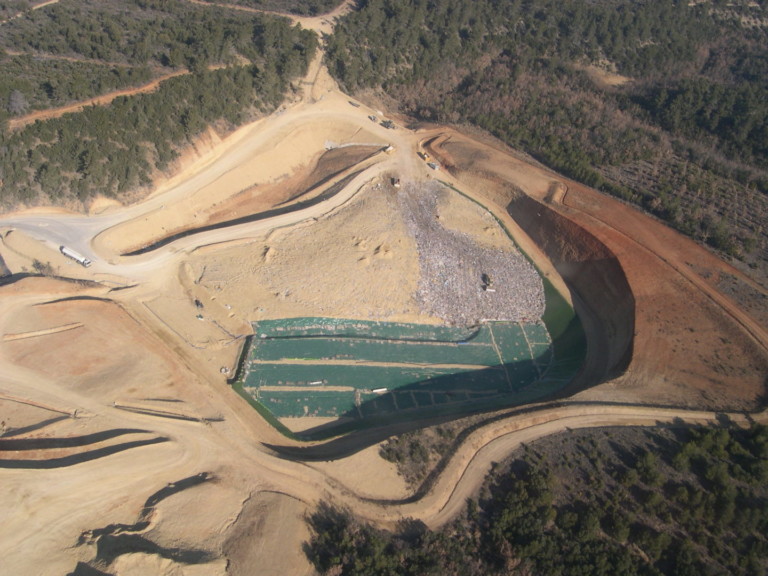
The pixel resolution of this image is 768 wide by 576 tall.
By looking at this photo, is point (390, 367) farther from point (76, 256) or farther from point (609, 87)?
point (609, 87)

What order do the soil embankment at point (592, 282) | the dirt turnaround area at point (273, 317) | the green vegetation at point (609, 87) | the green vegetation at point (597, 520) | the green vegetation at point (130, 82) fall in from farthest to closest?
the green vegetation at point (609, 87)
the green vegetation at point (130, 82)
the soil embankment at point (592, 282)
the dirt turnaround area at point (273, 317)
the green vegetation at point (597, 520)

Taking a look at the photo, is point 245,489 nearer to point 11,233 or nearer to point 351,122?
point 11,233

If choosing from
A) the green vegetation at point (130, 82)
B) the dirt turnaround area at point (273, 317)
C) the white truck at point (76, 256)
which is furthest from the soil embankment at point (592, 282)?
the white truck at point (76, 256)

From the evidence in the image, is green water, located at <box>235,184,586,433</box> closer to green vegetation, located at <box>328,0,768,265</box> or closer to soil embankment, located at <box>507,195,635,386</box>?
soil embankment, located at <box>507,195,635,386</box>

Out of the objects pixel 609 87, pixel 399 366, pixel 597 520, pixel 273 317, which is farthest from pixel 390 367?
pixel 609 87

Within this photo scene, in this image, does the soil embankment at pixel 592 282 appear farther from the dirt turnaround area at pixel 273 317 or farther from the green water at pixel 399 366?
the green water at pixel 399 366

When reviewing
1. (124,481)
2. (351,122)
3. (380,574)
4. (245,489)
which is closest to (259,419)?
(245,489)

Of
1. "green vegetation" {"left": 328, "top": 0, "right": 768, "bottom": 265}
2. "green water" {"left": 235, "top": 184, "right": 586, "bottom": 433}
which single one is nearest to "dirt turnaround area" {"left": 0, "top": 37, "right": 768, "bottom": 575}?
"green water" {"left": 235, "top": 184, "right": 586, "bottom": 433}
